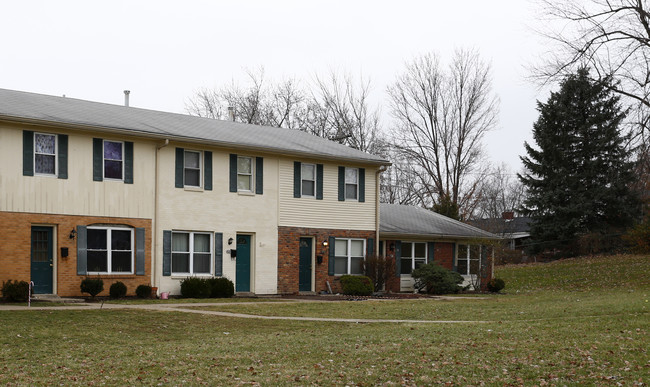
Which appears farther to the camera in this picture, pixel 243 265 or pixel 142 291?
pixel 243 265

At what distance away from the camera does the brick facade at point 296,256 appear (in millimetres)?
27766

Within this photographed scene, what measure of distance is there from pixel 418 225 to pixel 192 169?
1153cm

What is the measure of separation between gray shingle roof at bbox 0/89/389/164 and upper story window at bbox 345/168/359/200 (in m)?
0.67

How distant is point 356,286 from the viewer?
28016 millimetres

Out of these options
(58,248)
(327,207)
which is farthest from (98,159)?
(327,207)

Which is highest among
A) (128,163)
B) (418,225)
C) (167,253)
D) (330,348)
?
(128,163)

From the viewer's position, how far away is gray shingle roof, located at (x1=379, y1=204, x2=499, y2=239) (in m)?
31.5

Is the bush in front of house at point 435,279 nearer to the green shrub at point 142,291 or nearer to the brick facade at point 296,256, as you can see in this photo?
the brick facade at point 296,256

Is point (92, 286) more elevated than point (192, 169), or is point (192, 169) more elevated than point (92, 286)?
point (192, 169)

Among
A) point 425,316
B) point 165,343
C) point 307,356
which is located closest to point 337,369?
point 307,356

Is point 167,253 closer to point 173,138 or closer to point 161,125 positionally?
point 173,138

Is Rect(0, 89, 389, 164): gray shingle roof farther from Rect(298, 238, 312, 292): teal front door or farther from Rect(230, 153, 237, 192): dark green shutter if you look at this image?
Rect(298, 238, 312, 292): teal front door

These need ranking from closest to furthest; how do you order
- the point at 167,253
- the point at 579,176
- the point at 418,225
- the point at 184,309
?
the point at 184,309 < the point at 167,253 < the point at 418,225 < the point at 579,176

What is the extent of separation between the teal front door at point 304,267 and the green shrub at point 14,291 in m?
10.7
